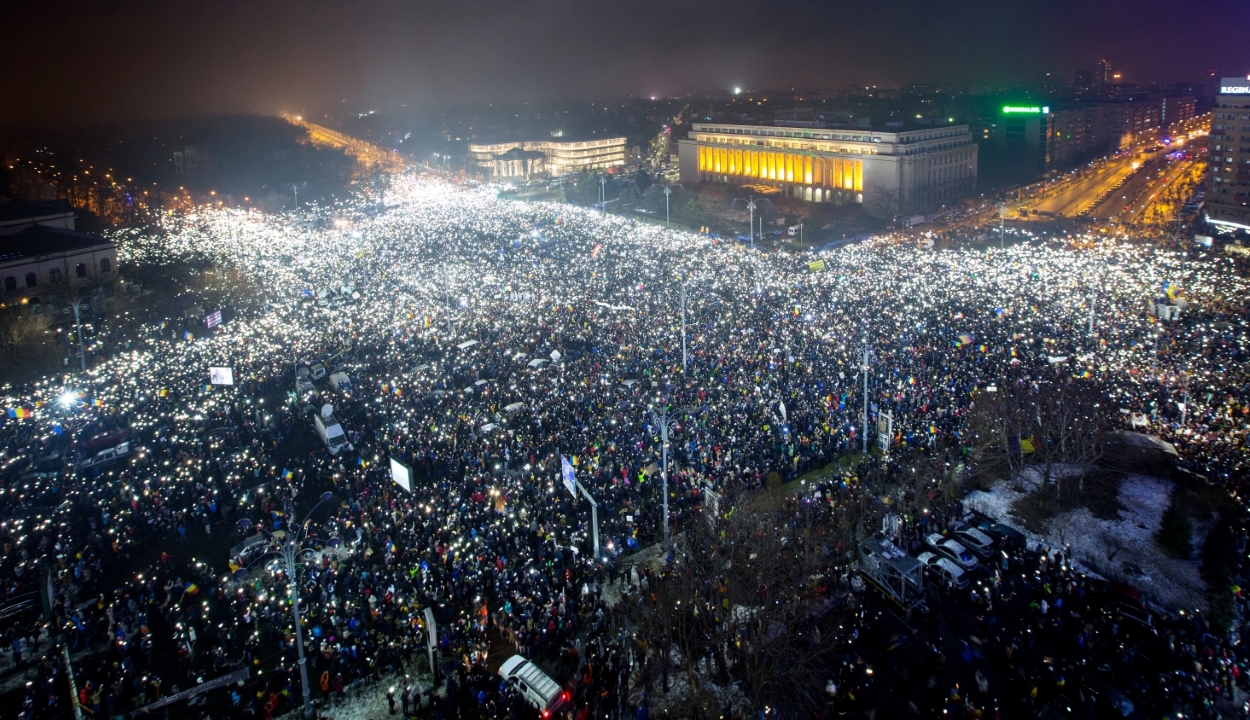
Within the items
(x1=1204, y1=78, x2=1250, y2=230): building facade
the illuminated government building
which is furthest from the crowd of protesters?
the illuminated government building

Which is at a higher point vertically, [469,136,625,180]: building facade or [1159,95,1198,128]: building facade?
[1159,95,1198,128]: building facade

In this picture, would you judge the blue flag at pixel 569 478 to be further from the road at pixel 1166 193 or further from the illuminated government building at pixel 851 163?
the road at pixel 1166 193

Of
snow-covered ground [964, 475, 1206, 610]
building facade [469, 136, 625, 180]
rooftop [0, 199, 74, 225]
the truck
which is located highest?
building facade [469, 136, 625, 180]

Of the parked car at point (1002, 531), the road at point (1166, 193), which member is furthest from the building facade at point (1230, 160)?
the parked car at point (1002, 531)

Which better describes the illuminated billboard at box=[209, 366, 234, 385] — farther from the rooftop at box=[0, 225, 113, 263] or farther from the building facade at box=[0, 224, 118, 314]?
the rooftop at box=[0, 225, 113, 263]

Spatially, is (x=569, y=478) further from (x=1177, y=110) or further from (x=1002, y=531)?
(x=1177, y=110)

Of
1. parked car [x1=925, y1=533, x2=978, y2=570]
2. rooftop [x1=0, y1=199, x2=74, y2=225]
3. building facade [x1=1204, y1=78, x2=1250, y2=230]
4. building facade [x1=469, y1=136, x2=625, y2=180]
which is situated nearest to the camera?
parked car [x1=925, y1=533, x2=978, y2=570]
